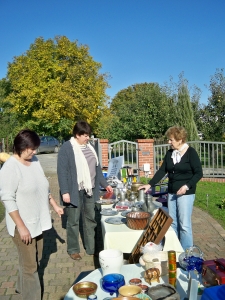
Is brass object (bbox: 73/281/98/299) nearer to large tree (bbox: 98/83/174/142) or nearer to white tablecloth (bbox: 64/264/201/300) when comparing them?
white tablecloth (bbox: 64/264/201/300)

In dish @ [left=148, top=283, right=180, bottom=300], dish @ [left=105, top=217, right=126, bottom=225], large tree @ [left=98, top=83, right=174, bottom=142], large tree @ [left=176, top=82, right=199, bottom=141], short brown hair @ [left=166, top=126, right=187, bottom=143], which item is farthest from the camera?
large tree @ [left=98, top=83, right=174, bottom=142]

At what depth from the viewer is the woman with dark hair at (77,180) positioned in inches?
167

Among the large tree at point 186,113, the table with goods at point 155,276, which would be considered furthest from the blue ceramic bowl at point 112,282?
the large tree at point 186,113

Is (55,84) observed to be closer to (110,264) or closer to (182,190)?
(182,190)

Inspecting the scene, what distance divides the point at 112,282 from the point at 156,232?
841 millimetres

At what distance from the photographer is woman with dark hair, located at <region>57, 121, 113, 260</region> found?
167 inches

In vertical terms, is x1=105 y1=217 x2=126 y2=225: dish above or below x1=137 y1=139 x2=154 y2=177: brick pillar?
below

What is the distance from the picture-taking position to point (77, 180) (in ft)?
14.1

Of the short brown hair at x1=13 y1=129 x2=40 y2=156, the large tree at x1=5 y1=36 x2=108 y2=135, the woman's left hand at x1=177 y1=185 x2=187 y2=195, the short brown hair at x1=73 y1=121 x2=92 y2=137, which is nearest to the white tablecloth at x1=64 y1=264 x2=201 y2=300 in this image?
the short brown hair at x1=13 y1=129 x2=40 y2=156

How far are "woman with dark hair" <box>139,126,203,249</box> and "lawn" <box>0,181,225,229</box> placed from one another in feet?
8.33

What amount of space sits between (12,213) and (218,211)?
18.3 feet

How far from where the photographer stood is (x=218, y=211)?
23.7 ft

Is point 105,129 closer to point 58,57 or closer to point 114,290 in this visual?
point 58,57

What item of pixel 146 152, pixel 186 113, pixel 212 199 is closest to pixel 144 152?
pixel 146 152
